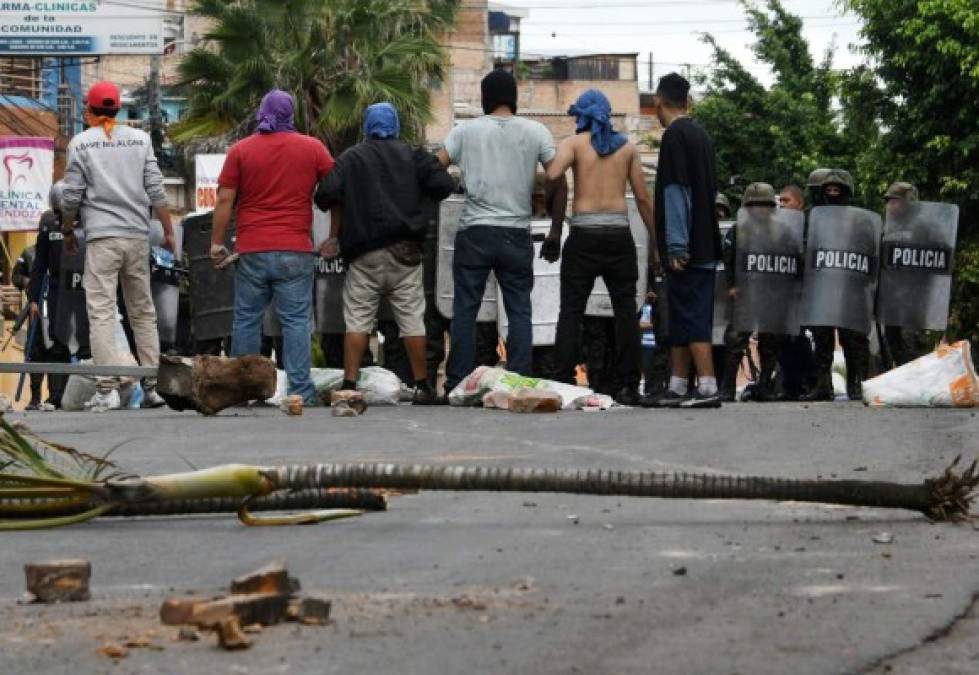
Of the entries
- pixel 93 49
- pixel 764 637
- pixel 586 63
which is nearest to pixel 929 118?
pixel 93 49

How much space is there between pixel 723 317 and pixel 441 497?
9.85 m

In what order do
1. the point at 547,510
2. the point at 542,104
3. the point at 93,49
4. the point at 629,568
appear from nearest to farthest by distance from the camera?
the point at 629,568 < the point at 547,510 < the point at 93,49 < the point at 542,104

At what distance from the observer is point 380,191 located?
1412 cm

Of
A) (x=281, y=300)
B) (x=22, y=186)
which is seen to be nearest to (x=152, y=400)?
(x=281, y=300)

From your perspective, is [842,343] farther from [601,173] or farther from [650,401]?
[601,173]

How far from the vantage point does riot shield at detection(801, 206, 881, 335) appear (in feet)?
54.1

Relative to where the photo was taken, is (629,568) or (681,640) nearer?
(681,640)

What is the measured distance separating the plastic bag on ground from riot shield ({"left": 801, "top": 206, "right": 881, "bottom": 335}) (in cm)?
298

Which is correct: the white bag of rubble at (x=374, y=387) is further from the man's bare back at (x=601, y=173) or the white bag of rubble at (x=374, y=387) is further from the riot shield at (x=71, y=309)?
the riot shield at (x=71, y=309)

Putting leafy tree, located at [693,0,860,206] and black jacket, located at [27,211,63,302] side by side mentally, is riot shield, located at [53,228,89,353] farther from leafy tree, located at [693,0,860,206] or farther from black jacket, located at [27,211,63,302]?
leafy tree, located at [693,0,860,206]

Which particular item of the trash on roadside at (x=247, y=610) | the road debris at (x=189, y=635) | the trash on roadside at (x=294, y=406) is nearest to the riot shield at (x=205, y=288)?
the trash on roadside at (x=294, y=406)

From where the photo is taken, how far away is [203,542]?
6934 mm

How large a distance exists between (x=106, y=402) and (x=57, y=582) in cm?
966

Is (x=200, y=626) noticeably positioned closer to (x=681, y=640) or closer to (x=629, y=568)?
(x=681, y=640)
